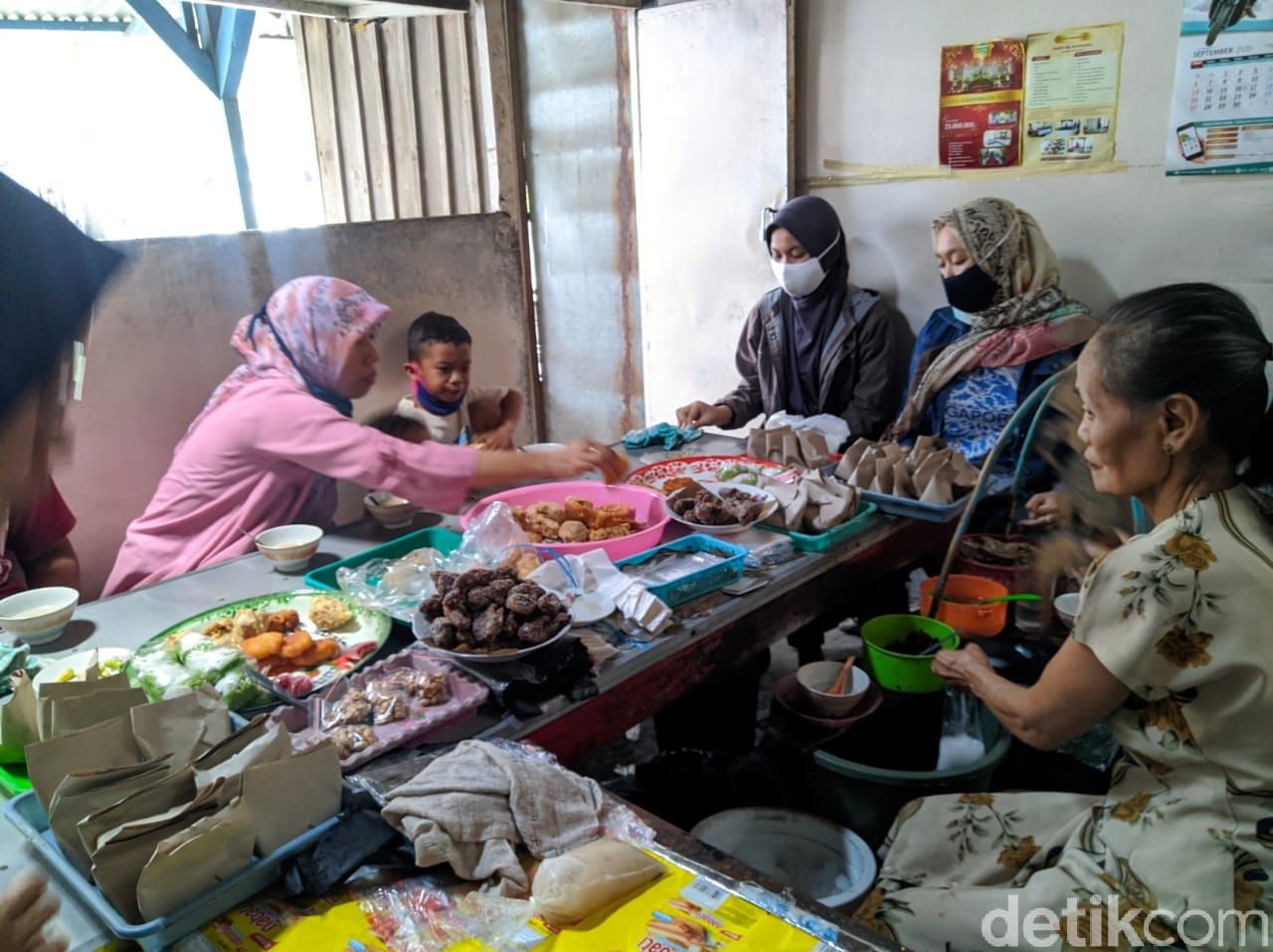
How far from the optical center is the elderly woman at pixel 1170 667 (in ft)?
4.19

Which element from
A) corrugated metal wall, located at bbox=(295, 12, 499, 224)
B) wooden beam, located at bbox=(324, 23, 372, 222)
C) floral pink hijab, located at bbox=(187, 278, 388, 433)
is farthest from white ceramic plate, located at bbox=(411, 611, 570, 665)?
wooden beam, located at bbox=(324, 23, 372, 222)

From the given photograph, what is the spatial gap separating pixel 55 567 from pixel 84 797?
193 centimetres

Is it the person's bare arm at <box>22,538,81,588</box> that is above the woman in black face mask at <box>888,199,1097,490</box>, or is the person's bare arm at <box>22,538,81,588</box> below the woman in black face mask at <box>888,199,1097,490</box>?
below

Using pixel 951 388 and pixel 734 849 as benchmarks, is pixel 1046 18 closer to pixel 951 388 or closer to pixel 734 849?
pixel 951 388

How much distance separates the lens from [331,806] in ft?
3.67

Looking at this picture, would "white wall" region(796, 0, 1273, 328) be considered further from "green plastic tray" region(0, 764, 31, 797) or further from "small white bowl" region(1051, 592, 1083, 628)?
"green plastic tray" region(0, 764, 31, 797)

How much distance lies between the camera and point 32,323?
5.68 feet

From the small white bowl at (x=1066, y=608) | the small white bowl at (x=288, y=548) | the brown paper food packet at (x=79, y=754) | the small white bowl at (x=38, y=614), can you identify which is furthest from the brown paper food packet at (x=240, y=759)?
the small white bowl at (x=1066, y=608)

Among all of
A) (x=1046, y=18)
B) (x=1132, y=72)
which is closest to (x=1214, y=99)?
(x=1132, y=72)

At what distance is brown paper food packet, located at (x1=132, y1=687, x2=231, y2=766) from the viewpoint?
1.15 m

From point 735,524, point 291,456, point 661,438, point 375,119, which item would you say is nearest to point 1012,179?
point 661,438

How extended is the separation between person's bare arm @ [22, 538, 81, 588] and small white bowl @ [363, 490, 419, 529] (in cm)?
106

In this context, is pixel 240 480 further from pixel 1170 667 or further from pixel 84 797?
pixel 1170 667

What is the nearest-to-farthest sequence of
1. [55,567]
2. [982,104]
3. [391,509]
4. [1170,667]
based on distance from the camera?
1. [1170,667]
2. [391,509]
3. [55,567]
4. [982,104]
